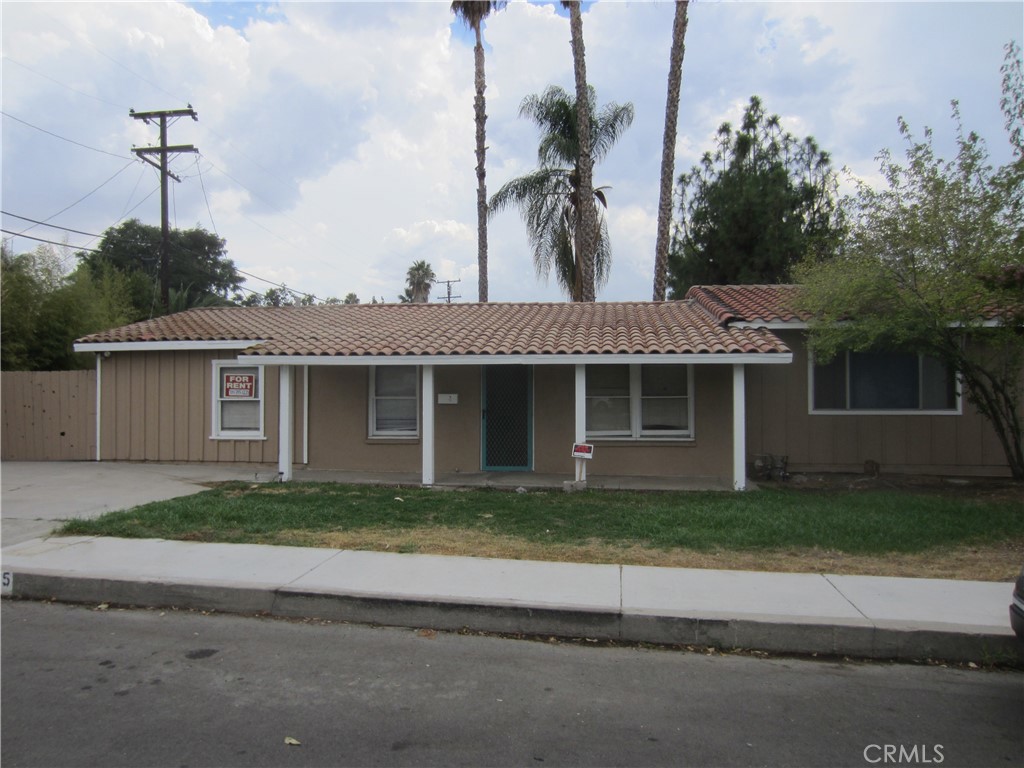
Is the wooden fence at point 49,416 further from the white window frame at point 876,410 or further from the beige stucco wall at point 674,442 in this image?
the white window frame at point 876,410

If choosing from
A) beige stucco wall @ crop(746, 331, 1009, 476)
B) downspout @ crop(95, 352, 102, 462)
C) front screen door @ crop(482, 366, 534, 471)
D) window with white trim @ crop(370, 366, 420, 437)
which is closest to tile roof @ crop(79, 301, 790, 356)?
downspout @ crop(95, 352, 102, 462)

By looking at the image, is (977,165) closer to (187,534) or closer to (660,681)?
(660,681)

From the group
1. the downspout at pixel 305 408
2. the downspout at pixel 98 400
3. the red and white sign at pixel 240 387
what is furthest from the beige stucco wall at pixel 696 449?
the downspout at pixel 98 400

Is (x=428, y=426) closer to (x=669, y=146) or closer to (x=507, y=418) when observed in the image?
(x=507, y=418)

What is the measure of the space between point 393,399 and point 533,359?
3469 millimetres

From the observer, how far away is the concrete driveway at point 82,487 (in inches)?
346

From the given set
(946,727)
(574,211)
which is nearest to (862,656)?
(946,727)

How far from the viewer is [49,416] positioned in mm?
14781

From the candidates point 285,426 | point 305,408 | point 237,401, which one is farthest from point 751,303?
point 237,401

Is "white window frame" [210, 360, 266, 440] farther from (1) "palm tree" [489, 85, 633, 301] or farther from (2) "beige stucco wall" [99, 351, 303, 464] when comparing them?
(1) "palm tree" [489, 85, 633, 301]

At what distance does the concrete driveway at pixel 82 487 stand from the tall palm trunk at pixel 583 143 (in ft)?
36.3

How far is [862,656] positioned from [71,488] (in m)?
11.1

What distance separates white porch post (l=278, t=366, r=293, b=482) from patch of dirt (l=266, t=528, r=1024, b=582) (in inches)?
159

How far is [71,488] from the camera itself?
11.1 metres
